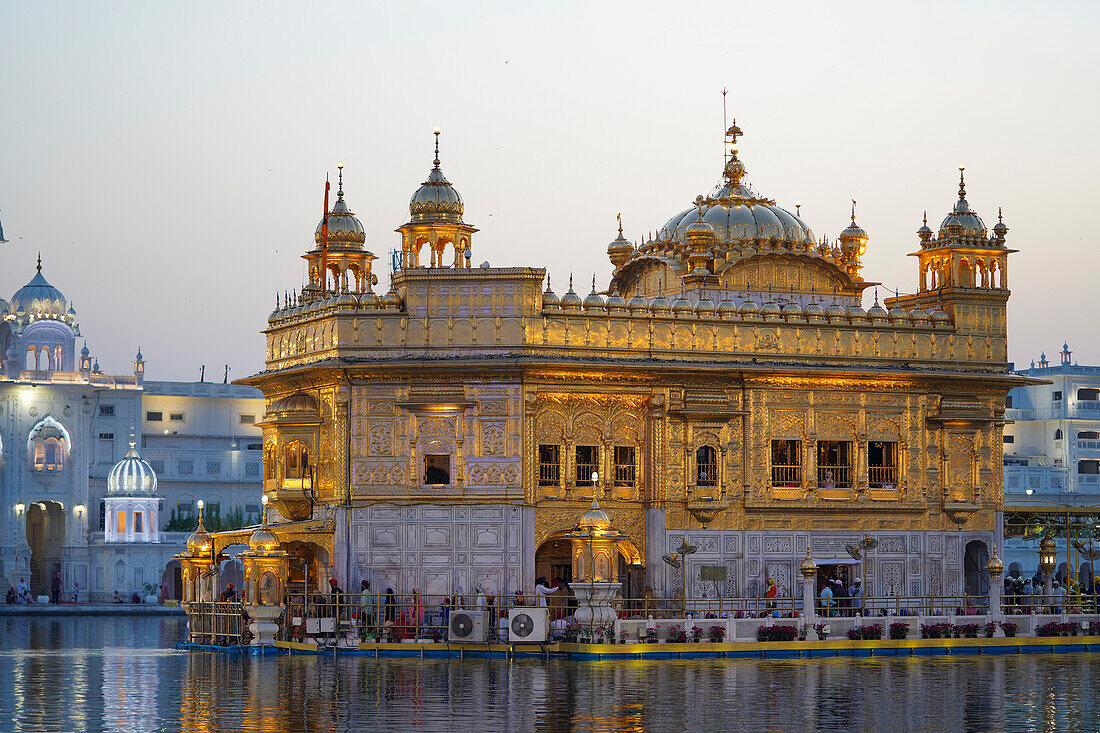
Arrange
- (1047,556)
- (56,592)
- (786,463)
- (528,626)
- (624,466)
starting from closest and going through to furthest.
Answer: (528,626) → (624,466) → (786,463) → (1047,556) → (56,592)

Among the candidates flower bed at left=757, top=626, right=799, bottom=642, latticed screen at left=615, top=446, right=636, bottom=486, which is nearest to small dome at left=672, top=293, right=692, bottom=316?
latticed screen at left=615, top=446, right=636, bottom=486

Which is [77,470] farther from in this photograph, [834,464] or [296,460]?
[834,464]

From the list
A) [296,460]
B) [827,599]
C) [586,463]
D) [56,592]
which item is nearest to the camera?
[827,599]

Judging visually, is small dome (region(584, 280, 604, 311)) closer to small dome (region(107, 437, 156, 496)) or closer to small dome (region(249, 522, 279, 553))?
small dome (region(249, 522, 279, 553))

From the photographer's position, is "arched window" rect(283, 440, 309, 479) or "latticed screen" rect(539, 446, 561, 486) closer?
"latticed screen" rect(539, 446, 561, 486)

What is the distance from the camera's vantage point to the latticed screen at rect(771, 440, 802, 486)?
4175cm

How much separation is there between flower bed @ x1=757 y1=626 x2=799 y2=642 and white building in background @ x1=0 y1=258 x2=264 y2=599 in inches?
1953

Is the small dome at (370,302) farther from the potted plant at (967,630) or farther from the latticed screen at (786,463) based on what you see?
the potted plant at (967,630)

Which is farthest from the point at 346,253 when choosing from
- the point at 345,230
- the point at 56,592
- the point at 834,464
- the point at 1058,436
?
the point at 1058,436

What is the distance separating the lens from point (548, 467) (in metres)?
39.6

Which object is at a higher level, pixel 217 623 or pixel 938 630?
pixel 217 623

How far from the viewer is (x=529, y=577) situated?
127ft

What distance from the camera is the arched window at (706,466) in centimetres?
4094

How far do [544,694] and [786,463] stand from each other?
15915 mm
